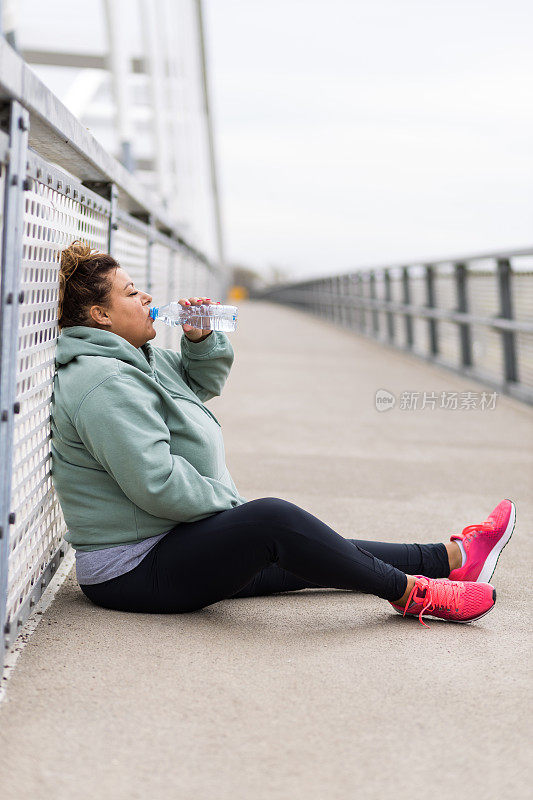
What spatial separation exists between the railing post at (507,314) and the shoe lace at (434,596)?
6389 millimetres

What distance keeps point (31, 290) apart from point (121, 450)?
1.62ft

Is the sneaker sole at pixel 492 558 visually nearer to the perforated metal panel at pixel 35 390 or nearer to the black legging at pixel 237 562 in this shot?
the black legging at pixel 237 562

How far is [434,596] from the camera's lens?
10.1 ft

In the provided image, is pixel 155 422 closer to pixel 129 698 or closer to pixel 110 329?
pixel 110 329

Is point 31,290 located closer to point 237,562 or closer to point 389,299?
point 237,562

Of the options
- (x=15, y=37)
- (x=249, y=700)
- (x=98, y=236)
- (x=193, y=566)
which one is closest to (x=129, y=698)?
(x=249, y=700)

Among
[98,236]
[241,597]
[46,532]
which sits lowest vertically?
[241,597]

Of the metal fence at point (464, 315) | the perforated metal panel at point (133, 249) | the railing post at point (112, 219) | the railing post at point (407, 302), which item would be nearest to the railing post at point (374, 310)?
the metal fence at point (464, 315)

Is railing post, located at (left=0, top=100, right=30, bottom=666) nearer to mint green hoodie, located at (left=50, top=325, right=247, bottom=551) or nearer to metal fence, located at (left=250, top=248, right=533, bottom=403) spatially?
mint green hoodie, located at (left=50, top=325, right=247, bottom=551)

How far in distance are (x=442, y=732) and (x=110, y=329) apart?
1.54 metres

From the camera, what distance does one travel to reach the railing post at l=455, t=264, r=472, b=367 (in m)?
10.8

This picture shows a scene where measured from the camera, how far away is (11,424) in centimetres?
246

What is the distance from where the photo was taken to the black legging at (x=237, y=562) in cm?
290

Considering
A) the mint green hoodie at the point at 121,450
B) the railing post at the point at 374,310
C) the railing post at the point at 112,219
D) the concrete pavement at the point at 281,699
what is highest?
the railing post at the point at 374,310
